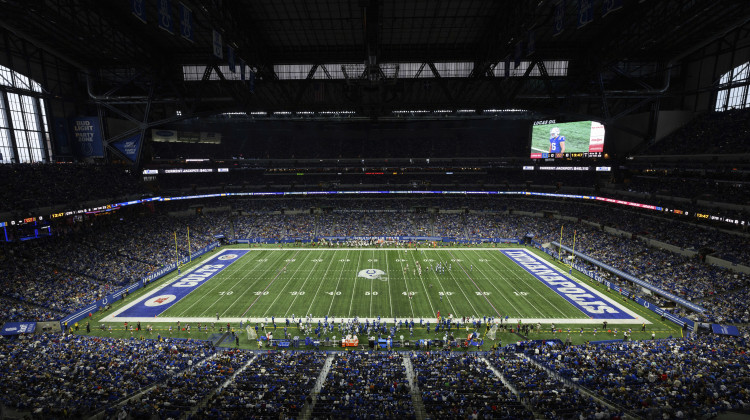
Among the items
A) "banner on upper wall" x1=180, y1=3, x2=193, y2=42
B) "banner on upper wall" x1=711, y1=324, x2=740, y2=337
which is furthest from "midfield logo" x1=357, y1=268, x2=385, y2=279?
"banner on upper wall" x1=711, y1=324, x2=740, y2=337

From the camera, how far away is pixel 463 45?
3347 cm

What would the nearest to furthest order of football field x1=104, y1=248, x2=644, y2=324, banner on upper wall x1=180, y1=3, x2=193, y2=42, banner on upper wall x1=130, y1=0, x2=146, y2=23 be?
1. banner on upper wall x1=130, y1=0, x2=146, y2=23
2. banner on upper wall x1=180, y1=3, x2=193, y2=42
3. football field x1=104, y1=248, x2=644, y2=324

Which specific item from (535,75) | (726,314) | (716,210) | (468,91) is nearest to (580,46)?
(535,75)

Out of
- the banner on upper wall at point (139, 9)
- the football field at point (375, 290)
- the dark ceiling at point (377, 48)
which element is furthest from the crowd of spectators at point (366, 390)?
the dark ceiling at point (377, 48)

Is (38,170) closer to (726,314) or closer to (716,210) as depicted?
(726,314)

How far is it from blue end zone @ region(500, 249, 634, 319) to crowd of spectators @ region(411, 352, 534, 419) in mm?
14811

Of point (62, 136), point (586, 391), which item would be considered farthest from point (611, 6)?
point (62, 136)

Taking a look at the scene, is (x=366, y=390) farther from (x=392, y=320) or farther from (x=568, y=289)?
(x=568, y=289)

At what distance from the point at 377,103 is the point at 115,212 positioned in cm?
3779

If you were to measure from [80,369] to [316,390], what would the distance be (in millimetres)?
11761

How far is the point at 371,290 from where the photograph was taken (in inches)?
1251

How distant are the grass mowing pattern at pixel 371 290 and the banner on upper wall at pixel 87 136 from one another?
81.3 feet

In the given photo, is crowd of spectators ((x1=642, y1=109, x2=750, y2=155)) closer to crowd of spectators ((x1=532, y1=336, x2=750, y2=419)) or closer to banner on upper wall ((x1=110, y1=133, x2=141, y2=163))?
crowd of spectators ((x1=532, y1=336, x2=750, y2=419))

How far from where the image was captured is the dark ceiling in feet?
84.8
